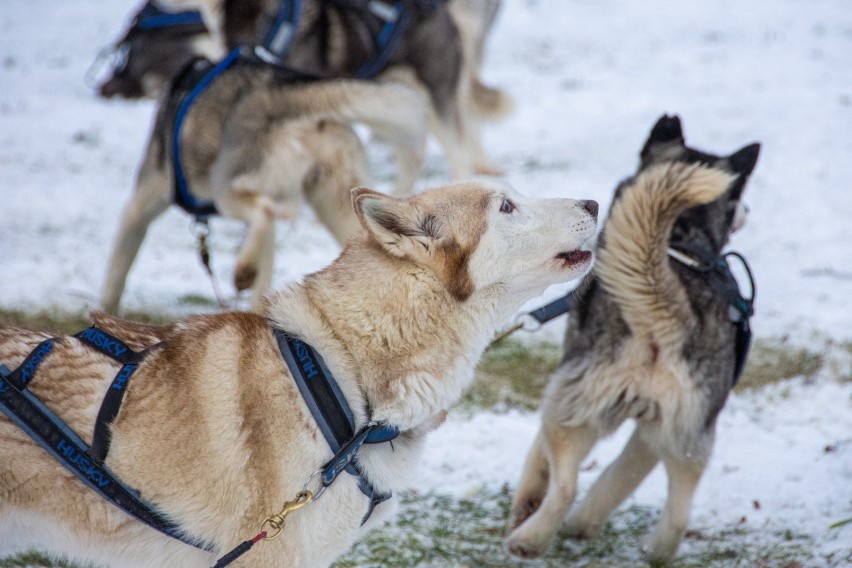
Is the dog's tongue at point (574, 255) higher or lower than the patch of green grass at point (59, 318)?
higher

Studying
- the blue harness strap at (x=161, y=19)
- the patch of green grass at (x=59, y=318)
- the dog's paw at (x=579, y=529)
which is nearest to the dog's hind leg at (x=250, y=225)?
the patch of green grass at (x=59, y=318)

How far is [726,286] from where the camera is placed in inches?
140

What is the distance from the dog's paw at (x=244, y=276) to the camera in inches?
205

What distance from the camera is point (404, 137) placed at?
5.54m

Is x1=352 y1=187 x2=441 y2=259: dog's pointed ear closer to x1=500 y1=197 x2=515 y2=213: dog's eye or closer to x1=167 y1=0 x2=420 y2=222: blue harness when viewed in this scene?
x1=500 y1=197 x2=515 y2=213: dog's eye

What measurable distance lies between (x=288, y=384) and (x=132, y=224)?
12.7ft

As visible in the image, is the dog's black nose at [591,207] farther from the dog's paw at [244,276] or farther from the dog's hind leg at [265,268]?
the dog's hind leg at [265,268]

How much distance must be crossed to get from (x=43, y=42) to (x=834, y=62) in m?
12.1

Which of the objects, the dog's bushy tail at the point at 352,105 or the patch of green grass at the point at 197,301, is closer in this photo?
the dog's bushy tail at the point at 352,105

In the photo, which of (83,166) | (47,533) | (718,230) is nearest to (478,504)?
(718,230)

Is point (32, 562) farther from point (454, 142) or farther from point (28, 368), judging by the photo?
point (454, 142)

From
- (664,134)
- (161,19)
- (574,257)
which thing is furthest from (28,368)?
(161,19)

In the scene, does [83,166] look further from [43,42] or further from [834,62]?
[834,62]

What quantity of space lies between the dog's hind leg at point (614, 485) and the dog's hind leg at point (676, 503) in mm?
246
